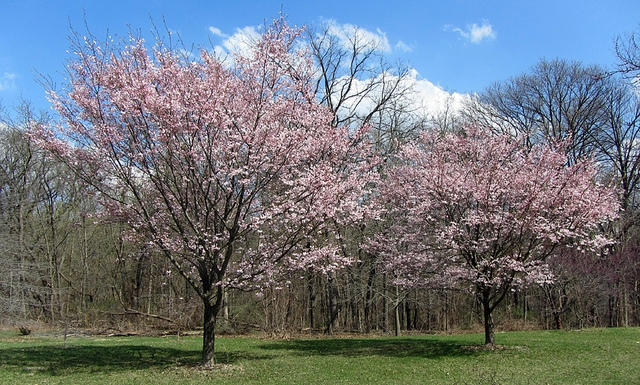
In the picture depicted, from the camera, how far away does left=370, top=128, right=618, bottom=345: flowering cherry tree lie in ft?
35.0

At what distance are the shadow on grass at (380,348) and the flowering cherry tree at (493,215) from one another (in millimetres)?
1214

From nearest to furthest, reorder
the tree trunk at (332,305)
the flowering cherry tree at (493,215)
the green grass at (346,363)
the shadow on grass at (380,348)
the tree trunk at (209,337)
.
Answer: the green grass at (346,363) < the tree trunk at (209,337) < the flowering cherry tree at (493,215) < the shadow on grass at (380,348) < the tree trunk at (332,305)

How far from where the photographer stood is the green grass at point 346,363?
8.10 metres

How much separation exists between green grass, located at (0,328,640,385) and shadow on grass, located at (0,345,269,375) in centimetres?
2

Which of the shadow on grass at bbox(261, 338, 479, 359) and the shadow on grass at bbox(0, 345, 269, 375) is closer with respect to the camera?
the shadow on grass at bbox(0, 345, 269, 375)

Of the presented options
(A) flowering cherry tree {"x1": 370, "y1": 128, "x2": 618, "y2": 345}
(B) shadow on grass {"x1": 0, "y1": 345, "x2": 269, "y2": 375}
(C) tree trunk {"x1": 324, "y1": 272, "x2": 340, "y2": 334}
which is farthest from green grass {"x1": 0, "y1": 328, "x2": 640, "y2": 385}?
(C) tree trunk {"x1": 324, "y1": 272, "x2": 340, "y2": 334}

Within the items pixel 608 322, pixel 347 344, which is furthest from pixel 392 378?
pixel 608 322

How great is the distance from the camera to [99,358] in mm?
10570

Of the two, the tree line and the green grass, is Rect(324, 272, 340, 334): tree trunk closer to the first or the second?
the tree line

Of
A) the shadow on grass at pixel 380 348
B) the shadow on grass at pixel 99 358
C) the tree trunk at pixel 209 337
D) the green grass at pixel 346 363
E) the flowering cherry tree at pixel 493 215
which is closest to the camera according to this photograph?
the green grass at pixel 346 363

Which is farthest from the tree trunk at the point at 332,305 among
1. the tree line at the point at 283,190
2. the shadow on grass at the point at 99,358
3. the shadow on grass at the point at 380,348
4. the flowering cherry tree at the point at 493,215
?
the shadow on grass at the point at 99,358

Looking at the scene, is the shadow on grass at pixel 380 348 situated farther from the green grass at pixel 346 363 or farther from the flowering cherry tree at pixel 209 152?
the flowering cherry tree at pixel 209 152

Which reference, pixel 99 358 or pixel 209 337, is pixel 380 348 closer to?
pixel 209 337

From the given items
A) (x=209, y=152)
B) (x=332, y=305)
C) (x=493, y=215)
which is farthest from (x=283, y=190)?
(x=332, y=305)
